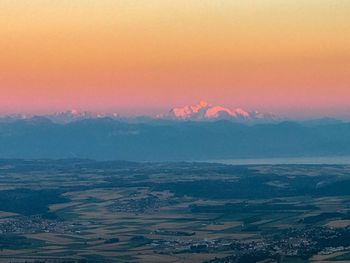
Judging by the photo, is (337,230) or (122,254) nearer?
(122,254)

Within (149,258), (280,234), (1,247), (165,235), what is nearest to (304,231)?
(280,234)

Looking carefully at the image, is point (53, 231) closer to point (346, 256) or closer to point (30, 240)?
point (30, 240)

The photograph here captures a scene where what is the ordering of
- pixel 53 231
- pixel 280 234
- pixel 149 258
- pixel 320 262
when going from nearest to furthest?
1. pixel 320 262
2. pixel 149 258
3. pixel 280 234
4. pixel 53 231

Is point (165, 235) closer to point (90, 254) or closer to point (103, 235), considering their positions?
point (103, 235)

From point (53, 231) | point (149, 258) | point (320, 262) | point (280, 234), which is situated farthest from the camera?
Answer: point (53, 231)

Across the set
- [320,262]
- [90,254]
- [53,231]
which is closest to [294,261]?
[320,262]

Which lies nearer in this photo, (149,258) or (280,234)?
(149,258)

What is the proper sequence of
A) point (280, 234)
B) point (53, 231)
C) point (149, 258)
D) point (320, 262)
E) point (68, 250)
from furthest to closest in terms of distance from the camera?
point (53, 231), point (280, 234), point (68, 250), point (149, 258), point (320, 262)

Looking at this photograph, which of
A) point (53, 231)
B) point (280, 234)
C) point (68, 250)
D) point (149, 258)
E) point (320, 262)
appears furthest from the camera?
point (53, 231)
